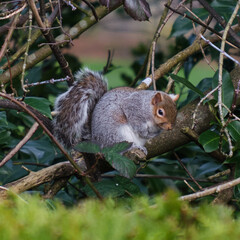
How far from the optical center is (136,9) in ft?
4.33

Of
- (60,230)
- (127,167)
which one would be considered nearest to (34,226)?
(60,230)

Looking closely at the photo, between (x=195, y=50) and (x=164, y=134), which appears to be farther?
(x=195, y=50)

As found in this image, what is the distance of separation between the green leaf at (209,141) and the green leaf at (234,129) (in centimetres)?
4

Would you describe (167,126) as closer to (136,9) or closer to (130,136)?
(130,136)

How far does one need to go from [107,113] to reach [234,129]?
1.53ft

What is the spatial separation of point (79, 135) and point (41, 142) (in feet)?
0.69

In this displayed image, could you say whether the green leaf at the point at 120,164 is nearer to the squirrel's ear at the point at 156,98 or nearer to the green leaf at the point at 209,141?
the green leaf at the point at 209,141

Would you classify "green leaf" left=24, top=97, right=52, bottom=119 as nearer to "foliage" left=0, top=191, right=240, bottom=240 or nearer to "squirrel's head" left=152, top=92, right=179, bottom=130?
"squirrel's head" left=152, top=92, right=179, bottom=130

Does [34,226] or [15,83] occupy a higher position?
[34,226]

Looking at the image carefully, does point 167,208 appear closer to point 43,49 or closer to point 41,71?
point 43,49

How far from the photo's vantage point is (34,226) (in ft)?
1.78

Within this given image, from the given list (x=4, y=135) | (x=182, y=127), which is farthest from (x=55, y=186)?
(x=182, y=127)

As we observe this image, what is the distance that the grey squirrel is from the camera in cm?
163

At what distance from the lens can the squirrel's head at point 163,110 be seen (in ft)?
5.49
